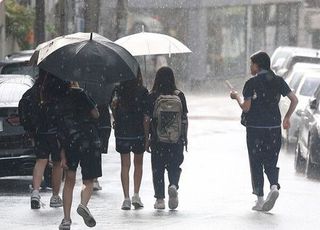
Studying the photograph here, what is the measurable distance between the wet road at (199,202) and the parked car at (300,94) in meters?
0.67

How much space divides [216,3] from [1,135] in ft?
120

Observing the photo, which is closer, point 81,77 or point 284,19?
point 81,77

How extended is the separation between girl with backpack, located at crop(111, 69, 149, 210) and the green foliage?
82.0 ft

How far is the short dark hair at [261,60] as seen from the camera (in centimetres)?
1402

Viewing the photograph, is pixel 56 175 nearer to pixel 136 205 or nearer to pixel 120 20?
pixel 136 205

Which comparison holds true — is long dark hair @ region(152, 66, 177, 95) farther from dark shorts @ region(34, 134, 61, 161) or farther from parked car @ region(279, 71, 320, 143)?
parked car @ region(279, 71, 320, 143)


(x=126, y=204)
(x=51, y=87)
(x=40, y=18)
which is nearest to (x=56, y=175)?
(x=126, y=204)

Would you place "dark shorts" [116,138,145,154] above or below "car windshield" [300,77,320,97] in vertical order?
above

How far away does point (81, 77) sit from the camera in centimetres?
1193

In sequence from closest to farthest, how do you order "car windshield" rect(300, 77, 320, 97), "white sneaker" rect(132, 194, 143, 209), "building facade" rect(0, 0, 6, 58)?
"white sneaker" rect(132, 194, 143, 209) → "car windshield" rect(300, 77, 320, 97) → "building facade" rect(0, 0, 6, 58)

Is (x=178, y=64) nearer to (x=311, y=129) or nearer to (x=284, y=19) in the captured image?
(x=284, y=19)

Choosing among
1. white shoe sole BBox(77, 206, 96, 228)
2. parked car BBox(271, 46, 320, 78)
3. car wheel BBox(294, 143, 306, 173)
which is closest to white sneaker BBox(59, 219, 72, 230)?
white shoe sole BBox(77, 206, 96, 228)

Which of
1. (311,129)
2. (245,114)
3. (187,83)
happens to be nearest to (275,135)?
(245,114)

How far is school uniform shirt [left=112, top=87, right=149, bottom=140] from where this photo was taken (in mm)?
14094
